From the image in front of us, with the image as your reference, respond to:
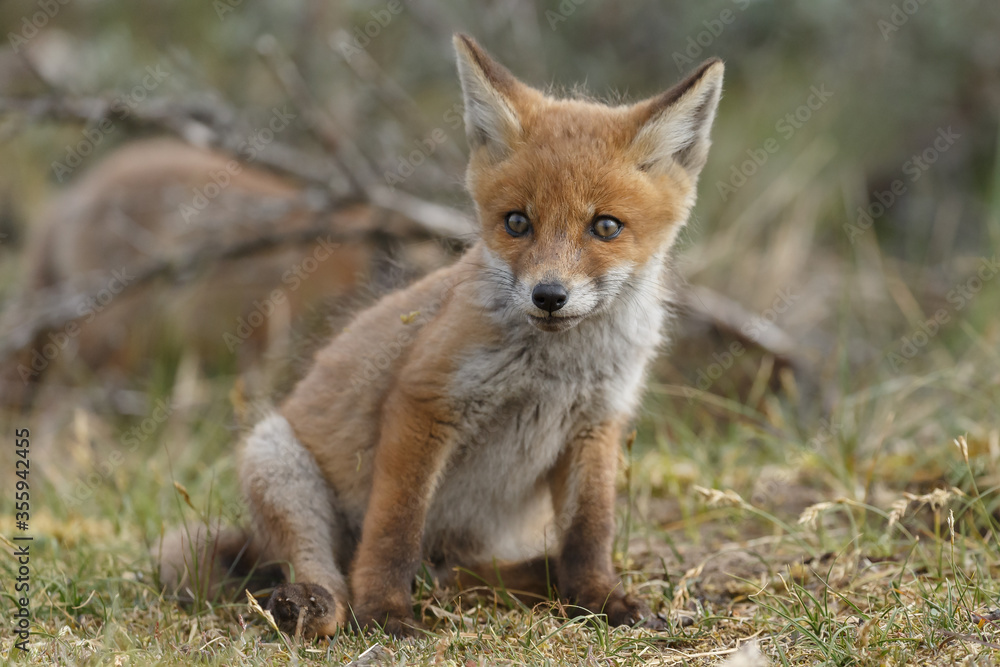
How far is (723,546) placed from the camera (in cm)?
429

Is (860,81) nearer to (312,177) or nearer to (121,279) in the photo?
(312,177)

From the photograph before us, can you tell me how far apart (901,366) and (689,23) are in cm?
429

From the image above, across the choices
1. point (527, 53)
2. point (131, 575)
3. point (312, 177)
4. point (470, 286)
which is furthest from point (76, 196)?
point (470, 286)
